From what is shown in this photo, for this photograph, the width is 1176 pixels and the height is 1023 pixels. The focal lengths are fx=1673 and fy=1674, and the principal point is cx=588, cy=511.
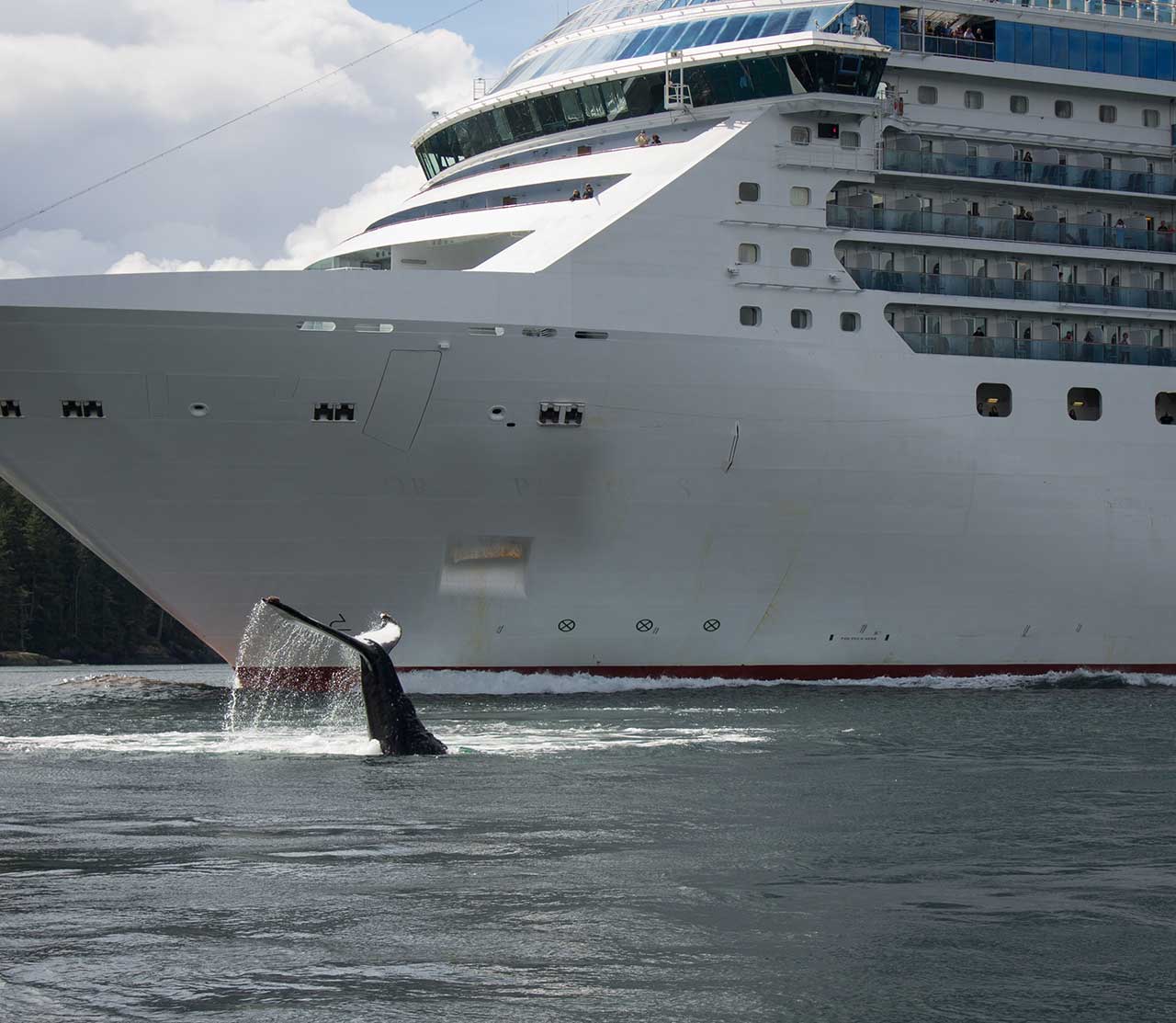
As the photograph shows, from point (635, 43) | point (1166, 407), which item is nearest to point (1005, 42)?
point (635, 43)

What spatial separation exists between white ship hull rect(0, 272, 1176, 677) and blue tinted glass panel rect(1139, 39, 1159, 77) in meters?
7.88

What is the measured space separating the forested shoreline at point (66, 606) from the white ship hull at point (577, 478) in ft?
207

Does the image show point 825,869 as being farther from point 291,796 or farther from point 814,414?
point 814,414

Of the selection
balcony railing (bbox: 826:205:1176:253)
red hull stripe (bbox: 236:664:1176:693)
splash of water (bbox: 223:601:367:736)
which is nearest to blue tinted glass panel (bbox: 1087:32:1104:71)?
balcony railing (bbox: 826:205:1176:253)

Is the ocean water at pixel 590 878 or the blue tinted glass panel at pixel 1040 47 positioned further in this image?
the blue tinted glass panel at pixel 1040 47

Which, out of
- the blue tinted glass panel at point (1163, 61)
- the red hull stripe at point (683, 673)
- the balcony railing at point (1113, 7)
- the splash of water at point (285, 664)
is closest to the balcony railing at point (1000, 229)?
the blue tinted glass panel at point (1163, 61)

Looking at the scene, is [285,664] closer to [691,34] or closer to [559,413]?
[559,413]

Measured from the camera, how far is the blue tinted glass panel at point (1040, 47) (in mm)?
37688

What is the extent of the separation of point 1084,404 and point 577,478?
11765 mm

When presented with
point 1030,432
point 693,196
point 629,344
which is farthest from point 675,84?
point 1030,432

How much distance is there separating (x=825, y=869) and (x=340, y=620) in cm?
2067

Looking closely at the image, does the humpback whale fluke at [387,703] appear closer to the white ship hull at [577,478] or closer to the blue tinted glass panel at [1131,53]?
the white ship hull at [577,478]

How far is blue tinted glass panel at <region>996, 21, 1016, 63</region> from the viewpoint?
37219 mm

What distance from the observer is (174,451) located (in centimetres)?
3003
